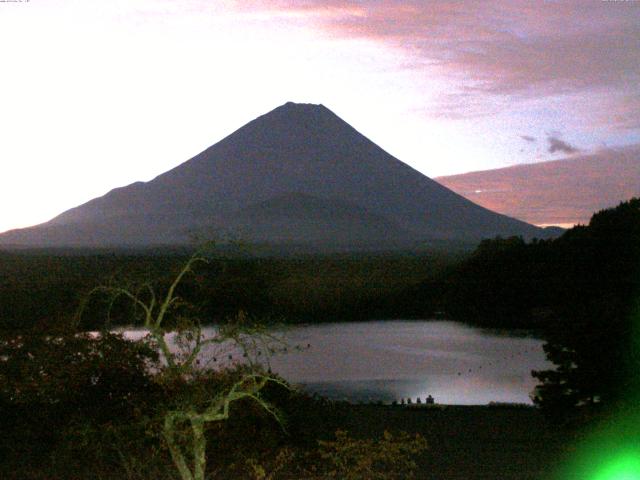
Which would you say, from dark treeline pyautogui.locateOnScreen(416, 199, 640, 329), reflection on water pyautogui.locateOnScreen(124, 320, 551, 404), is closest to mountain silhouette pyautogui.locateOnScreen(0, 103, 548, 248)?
dark treeline pyautogui.locateOnScreen(416, 199, 640, 329)

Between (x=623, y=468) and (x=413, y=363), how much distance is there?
56.7ft

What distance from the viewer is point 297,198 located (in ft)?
399

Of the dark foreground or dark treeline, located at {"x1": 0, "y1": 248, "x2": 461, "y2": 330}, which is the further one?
dark treeline, located at {"x1": 0, "y1": 248, "x2": 461, "y2": 330}

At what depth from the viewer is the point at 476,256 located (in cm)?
4297

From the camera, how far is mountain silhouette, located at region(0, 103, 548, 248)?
114 metres

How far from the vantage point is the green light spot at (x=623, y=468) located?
8820 mm

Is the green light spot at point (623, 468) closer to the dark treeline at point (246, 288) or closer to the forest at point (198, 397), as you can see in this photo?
the forest at point (198, 397)

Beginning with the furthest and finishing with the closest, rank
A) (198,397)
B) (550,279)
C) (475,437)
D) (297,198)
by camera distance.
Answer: (297,198) → (550,279) → (475,437) → (198,397)

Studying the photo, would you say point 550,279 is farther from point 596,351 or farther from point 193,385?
point 193,385

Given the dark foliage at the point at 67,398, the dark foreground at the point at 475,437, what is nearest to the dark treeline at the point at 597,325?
the dark foreground at the point at 475,437

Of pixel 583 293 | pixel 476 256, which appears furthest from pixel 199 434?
pixel 476 256

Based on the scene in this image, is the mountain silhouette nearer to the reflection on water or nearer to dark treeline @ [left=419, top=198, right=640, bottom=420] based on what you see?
the reflection on water

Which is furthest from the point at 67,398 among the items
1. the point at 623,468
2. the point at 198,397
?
the point at 623,468

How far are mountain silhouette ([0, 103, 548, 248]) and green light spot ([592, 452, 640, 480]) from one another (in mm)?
100394
